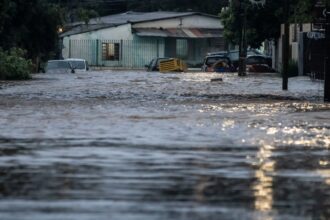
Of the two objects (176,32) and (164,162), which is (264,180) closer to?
(164,162)

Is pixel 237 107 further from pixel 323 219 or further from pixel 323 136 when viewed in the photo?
pixel 323 219

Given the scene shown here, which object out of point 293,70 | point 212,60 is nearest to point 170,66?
point 212,60

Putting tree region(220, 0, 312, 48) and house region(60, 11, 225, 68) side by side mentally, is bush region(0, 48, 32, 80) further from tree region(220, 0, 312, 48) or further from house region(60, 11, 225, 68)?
house region(60, 11, 225, 68)

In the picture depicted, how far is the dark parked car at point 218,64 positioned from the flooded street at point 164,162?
36499 millimetres

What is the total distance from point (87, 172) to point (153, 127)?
591 centimetres

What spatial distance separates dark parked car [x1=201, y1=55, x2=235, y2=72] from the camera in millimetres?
59641

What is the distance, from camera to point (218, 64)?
2361 inches

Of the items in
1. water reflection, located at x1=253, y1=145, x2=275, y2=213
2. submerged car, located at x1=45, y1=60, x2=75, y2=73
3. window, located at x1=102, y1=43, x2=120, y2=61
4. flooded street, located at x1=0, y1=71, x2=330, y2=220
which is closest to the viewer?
flooded street, located at x1=0, y1=71, x2=330, y2=220

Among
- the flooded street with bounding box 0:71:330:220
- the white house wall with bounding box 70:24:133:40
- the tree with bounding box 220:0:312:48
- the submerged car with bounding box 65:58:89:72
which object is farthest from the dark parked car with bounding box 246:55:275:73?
the flooded street with bounding box 0:71:330:220

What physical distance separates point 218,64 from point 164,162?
157 feet

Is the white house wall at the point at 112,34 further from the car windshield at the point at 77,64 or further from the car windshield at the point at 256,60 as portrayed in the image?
the car windshield at the point at 77,64

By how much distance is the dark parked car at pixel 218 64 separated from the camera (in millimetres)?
59641

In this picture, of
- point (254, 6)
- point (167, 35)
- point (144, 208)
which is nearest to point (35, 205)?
point (144, 208)

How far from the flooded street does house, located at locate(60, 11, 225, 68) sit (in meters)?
56.0
